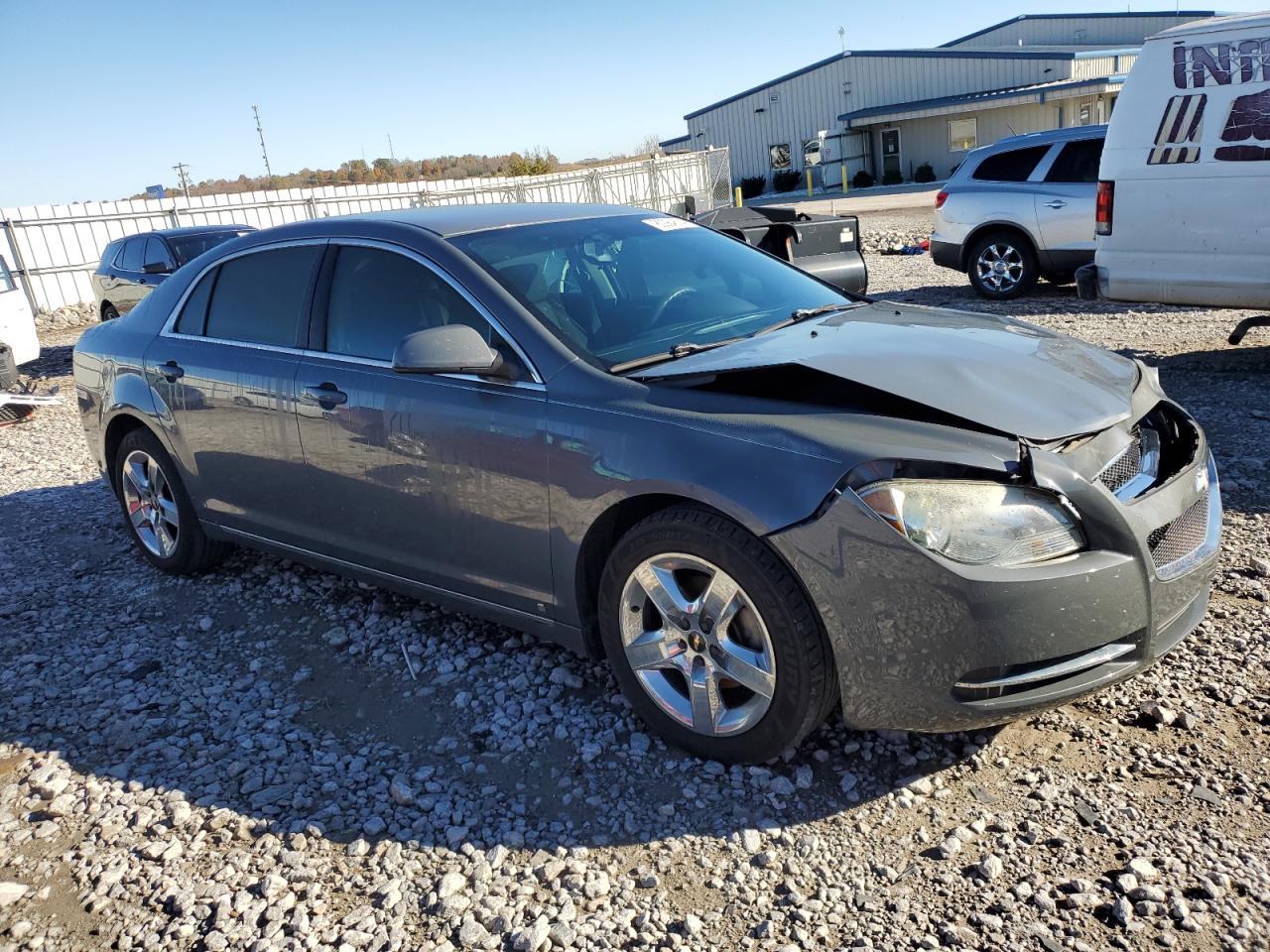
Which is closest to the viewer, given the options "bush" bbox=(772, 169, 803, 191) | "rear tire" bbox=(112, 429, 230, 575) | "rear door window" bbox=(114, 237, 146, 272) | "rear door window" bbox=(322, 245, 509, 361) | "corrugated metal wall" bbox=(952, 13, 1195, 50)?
"rear door window" bbox=(322, 245, 509, 361)

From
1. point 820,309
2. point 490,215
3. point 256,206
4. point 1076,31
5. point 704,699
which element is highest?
point 1076,31

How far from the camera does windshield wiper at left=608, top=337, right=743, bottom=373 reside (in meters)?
3.31

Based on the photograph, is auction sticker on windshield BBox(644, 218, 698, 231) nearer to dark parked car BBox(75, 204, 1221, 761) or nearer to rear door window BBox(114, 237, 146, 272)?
dark parked car BBox(75, 204, 1221, 761)

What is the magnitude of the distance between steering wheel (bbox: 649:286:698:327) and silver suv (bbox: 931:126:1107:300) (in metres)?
8.41

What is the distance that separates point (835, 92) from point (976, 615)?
154 ft

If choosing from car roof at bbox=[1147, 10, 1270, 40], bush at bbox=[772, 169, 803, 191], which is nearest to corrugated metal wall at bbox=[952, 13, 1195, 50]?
bush at bbox=[772, 169, 803, 191]

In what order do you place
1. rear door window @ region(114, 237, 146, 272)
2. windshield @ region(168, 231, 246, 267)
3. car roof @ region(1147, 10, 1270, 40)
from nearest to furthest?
car roof @ region(1147, 10, 1270, 40) < windshield @ region(168, 231, 246, 267) < rear door window @ region(114, 237, 146, 272)

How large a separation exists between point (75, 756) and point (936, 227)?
10.9m

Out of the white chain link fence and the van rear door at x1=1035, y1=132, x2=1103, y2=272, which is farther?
the white chain link fence

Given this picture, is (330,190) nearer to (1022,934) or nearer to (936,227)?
(936,227)

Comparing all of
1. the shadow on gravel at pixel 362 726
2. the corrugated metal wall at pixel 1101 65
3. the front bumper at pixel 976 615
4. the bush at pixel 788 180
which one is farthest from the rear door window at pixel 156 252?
the corrugated metal wall at pixel 1101 65

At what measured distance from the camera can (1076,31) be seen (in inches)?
2148

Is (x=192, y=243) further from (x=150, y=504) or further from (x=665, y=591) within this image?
(x=665, y=591)

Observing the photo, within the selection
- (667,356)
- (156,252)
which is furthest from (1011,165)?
(156,252)
